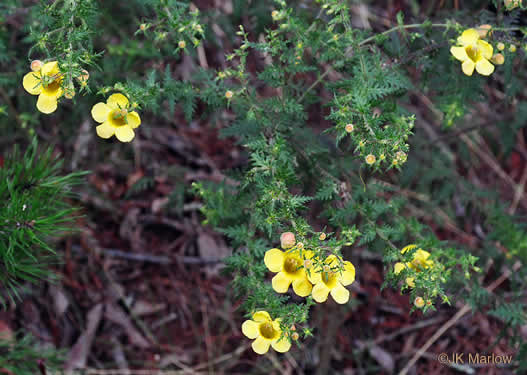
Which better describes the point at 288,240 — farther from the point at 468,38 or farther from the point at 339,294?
the point at 468,38

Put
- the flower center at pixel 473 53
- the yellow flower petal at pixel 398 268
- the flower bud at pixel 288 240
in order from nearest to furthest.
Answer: the flower bud at pixel 288 240 < the yellow flower petal at pixel 398 268 < the flower center at pixel 473 53

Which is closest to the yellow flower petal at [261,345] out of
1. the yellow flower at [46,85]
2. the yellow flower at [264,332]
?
the yellow flower at [264,332]

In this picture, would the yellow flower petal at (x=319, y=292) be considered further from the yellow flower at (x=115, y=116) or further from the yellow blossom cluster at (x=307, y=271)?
the yellow flower at (x=115, y=116)

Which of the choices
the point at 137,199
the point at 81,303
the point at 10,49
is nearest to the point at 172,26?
the point at 10,49

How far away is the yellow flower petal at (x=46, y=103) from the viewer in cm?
224

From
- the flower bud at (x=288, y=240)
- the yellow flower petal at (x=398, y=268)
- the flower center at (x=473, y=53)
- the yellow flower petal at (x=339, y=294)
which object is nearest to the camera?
the flower bud at (x=288, y=240)

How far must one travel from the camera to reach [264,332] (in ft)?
7.36

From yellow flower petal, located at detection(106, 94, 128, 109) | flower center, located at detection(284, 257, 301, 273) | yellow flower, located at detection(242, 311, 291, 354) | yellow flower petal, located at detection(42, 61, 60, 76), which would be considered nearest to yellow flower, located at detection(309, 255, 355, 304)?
flower center, located at detection(284, 257, 301, 273)

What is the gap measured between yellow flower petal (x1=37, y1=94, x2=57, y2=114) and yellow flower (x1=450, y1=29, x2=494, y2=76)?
196 centimetres

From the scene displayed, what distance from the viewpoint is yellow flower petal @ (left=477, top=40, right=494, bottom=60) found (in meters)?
2.56

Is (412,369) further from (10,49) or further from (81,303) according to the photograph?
(10,49)

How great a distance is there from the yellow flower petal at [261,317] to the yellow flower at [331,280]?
227 millimetres

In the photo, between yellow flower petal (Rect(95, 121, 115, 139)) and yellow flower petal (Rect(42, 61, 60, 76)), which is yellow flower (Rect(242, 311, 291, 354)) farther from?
yellow flower petal (Rect(42, 61, 60, 76))

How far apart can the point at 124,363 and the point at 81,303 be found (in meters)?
0.62
